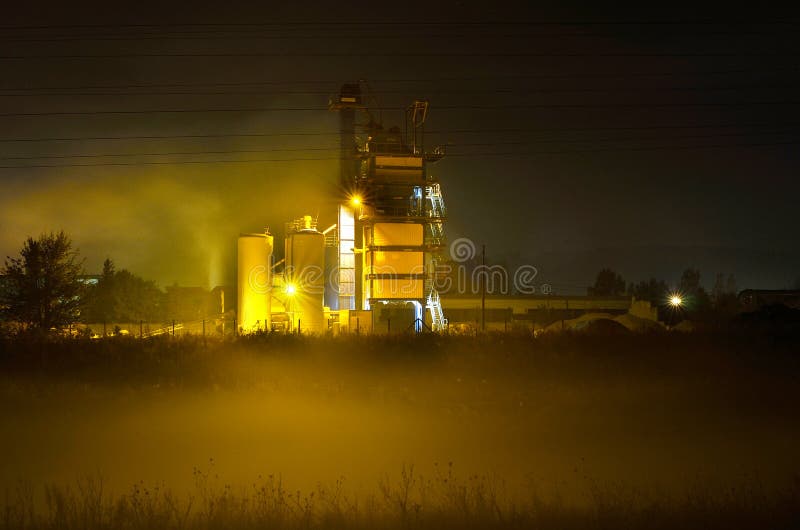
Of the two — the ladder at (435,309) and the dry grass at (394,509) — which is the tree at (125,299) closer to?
the ladder at (435,309)

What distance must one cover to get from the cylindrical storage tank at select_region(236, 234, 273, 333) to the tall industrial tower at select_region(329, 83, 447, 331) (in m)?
4.88

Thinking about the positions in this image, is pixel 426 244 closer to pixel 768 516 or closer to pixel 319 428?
pixel 319 428

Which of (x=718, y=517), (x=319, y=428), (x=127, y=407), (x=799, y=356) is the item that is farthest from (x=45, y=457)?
(x=799, y=356)

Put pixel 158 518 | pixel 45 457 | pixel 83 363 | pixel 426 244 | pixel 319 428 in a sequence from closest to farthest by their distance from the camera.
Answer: pixel 158 518 < pixel 45 457 < pixel 319 428 < pixel 83 363 < pixel 426 244

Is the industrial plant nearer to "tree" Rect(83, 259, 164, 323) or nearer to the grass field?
the grass field

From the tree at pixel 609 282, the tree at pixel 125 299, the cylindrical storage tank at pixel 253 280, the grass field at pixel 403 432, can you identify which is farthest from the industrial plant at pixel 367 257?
the tree at pixel 609 282

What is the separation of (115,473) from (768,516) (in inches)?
448

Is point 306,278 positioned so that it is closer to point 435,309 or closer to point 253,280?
point 253,280

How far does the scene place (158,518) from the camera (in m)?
9.82

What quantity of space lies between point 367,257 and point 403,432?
1101 inches

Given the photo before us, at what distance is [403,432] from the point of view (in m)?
17.2

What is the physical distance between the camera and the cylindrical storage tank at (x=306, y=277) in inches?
1758

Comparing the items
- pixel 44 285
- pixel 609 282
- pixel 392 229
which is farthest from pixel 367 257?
pixel 609 282

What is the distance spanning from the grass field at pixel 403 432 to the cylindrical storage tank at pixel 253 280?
2000cm
